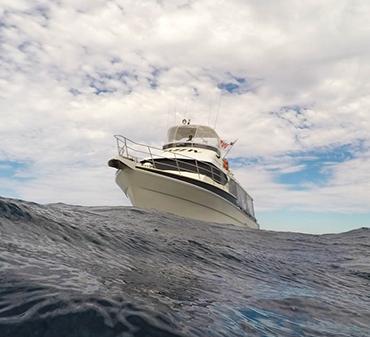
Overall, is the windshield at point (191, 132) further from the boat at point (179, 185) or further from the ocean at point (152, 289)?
the ocean at point (152, 289)

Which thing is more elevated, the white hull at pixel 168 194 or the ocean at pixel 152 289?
the white hull at pixel 168 194

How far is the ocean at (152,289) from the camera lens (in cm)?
217

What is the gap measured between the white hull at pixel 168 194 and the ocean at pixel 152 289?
34.0ft

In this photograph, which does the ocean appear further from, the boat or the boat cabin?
the boat cabin

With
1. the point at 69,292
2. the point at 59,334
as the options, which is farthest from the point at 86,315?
the point at 69,292

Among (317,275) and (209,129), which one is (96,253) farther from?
(209,129)

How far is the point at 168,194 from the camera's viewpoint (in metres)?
17.8

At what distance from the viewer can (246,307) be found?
337 centimetres

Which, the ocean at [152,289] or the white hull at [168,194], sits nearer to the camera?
the ocean at [152,289]

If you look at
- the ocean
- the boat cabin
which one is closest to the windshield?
the boat cabin

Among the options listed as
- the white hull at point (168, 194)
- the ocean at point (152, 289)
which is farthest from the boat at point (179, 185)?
the ocean at point (152, 289)

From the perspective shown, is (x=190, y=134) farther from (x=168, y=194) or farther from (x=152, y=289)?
(x=152, y=289)

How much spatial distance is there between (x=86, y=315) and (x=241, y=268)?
410cm

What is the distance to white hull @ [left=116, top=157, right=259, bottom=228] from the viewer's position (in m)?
17.7
